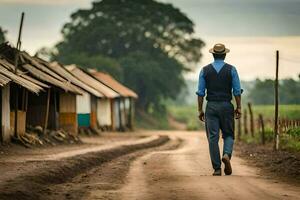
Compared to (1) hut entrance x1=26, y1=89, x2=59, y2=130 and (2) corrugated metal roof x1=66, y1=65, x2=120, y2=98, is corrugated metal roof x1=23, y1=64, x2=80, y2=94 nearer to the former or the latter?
(1) hut entrance x1=26, y1=89, x2=59, y2=130

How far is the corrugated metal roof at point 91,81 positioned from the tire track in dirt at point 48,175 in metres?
21.1

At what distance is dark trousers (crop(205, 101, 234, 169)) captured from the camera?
524 inches

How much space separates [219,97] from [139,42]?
58.5 metres

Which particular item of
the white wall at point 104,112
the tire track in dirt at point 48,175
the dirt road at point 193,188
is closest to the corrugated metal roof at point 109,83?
the white wall at point 104,112

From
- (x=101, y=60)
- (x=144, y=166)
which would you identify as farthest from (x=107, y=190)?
(x=101, y=60)

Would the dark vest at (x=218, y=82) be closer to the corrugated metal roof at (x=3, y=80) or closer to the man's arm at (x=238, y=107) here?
the man's arm at (x=238, y=107)

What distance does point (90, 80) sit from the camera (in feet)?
151

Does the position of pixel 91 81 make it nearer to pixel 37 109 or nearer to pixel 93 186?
pixel 37 109

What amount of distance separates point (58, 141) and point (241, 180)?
17.9 metres

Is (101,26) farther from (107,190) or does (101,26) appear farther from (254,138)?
(107,190)

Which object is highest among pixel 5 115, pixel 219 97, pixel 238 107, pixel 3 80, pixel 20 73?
pixel 20 73

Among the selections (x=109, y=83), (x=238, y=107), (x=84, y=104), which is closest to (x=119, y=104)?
(x=109, y=83)

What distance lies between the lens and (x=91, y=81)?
45.9 meters

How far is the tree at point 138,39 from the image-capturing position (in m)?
70.4
